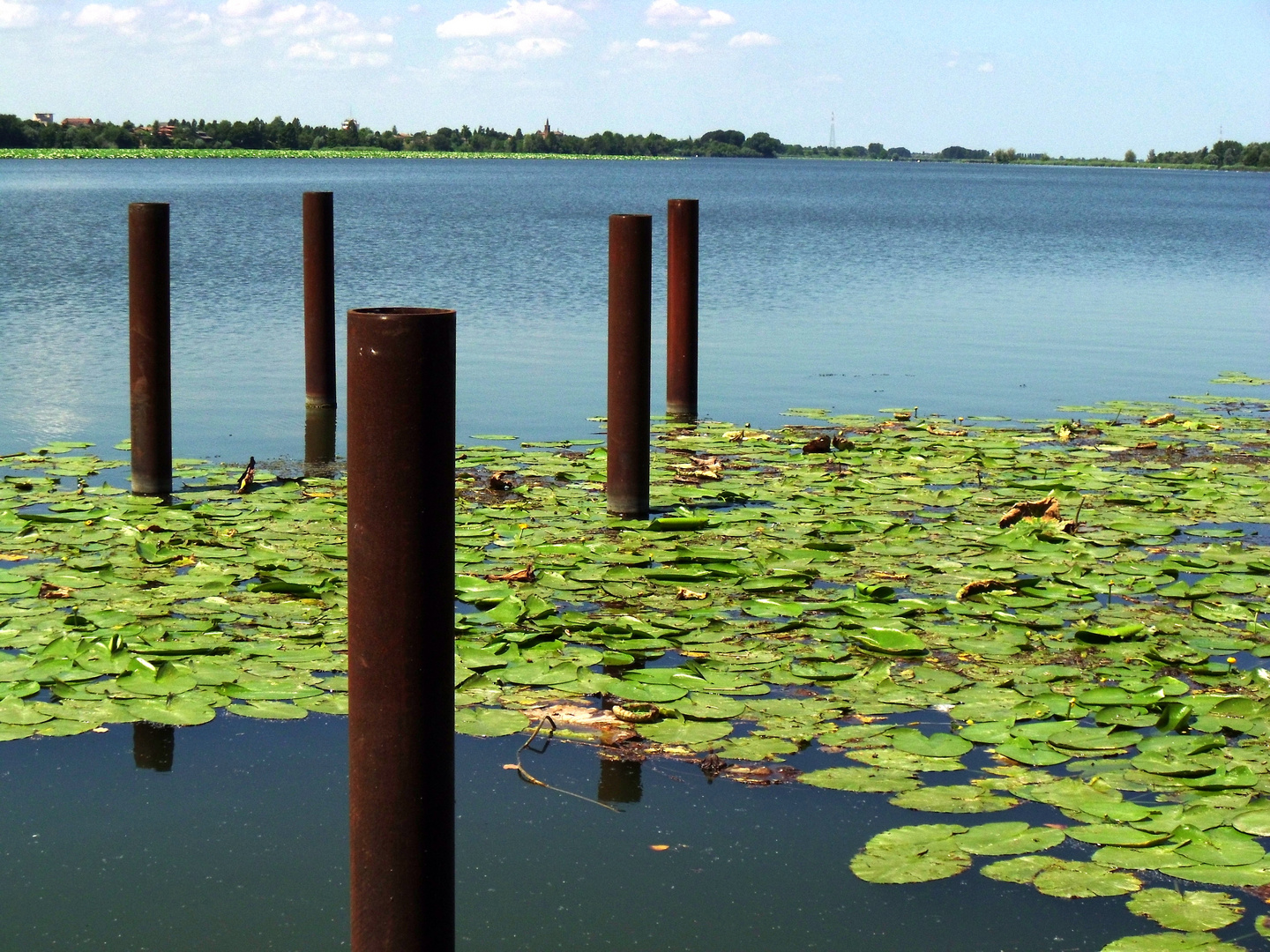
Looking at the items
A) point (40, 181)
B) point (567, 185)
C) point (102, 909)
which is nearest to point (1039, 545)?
point (102, 909)

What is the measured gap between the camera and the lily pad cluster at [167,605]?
16.8 feet

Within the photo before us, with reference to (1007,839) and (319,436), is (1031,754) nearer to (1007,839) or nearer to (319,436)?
(1007,839)

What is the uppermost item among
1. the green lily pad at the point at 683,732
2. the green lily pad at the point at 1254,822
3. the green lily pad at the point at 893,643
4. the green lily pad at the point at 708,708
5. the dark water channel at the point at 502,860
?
the green lily pad at the point at 893,643

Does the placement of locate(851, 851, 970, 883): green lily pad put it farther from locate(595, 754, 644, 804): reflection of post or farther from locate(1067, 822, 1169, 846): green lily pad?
locate(595, 754, 644, 804): reflection of post

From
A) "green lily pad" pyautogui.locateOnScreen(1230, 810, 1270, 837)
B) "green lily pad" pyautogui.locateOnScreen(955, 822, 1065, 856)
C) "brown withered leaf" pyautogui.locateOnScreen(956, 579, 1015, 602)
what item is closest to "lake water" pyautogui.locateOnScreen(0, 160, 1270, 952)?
"green lily pad" pyautogui.locateOnScreen(955, 822, 1065, 856)

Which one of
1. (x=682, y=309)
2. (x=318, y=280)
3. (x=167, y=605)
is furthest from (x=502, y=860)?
(x=318, y=280)

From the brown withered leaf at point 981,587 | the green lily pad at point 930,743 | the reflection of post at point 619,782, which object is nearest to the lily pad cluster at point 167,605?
the reflection of post at point 619,782

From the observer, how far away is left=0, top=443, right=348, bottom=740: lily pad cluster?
512 cm

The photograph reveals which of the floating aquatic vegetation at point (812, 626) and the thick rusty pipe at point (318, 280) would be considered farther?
the thick rusty pipe at point (318, 280)

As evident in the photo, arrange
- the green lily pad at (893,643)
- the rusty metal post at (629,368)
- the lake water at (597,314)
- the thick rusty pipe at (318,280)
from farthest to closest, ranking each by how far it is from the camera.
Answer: the lake water at (597,314)
the thick rusty pipe at (318,280)
the rusty metal post at (629,368)
the green lily pad at (893,643)

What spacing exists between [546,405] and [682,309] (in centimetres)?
209

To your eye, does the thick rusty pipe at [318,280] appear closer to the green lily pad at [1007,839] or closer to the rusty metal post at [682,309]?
the rusty metal post at [682,309]

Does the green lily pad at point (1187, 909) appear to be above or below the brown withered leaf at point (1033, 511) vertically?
below

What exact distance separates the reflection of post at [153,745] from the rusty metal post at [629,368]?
355 cm
